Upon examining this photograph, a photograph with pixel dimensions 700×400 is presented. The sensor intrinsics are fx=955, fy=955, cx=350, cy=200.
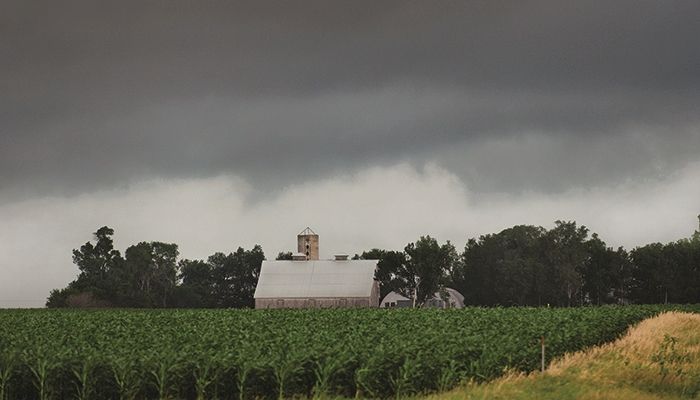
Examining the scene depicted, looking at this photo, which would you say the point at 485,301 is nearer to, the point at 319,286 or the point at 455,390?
the point at 319,286

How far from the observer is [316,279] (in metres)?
94.1

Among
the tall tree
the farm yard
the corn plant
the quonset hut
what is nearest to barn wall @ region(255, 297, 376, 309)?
the quonset hut

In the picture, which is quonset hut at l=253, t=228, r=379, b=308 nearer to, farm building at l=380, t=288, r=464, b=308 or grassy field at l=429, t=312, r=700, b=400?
farm building at l=380, t=288, r=464, b=308

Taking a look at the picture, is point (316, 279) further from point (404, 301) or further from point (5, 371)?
point (5, 371)

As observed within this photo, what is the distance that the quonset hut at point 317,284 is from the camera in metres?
91.8

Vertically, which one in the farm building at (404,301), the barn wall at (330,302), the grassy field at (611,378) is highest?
the farm building at (404,301)

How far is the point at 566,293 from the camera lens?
376 ft

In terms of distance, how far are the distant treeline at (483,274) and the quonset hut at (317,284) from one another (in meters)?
→ 8.98

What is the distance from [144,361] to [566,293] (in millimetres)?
94681

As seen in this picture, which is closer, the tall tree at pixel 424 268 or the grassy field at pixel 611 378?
the grassy field at pixel 611 378

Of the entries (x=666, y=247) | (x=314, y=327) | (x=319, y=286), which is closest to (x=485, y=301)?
(x=666, y=247)

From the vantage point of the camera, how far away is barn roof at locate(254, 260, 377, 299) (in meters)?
92.3

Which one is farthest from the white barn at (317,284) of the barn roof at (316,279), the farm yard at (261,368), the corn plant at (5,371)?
the corn plant at (5,371)

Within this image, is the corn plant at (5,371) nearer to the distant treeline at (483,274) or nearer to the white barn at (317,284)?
the white barn at (317,284)
